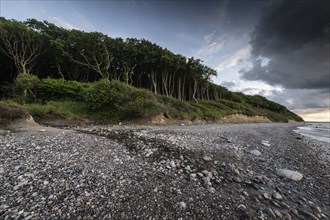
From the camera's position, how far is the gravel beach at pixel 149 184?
2885 millimetres

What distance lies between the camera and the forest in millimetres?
17094

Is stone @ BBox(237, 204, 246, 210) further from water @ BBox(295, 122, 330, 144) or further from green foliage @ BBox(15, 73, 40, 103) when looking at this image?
green foliage @ BBox(15, 73, 40, 103)

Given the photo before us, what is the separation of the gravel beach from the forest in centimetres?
1064

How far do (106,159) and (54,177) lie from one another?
1.46 meters

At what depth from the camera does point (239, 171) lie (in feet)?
15.8

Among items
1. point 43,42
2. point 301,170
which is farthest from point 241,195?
point 43,42

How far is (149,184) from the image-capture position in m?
3.73

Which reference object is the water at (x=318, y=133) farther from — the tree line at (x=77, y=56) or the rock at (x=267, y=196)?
the tree line at (x=77, y=56)

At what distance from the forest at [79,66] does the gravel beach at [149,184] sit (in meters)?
10.6

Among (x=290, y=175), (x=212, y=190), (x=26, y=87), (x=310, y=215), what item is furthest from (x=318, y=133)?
(x=26, y=87)

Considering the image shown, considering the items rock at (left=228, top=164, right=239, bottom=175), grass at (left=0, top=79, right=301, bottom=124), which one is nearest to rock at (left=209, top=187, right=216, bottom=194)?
rock at (left=228, top=164, right=239, bottom=175)

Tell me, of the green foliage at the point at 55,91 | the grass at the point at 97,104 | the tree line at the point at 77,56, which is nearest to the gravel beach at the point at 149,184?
the grass at the point at 97,104

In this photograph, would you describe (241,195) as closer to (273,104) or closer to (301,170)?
(301,170)

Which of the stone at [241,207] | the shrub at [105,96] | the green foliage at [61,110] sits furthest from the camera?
the shrub at [105,96]
